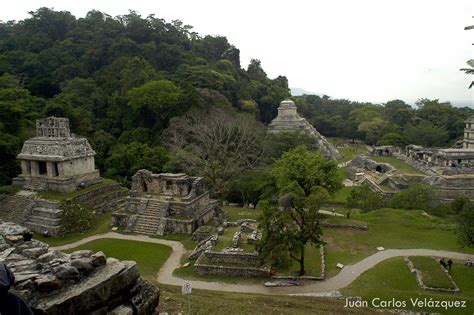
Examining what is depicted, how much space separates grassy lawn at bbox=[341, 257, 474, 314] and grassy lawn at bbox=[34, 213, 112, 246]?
16857mm

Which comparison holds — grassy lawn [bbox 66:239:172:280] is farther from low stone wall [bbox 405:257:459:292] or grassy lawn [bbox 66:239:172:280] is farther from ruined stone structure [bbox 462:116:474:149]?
ruined stone structure [bbox 462:116:474:149]

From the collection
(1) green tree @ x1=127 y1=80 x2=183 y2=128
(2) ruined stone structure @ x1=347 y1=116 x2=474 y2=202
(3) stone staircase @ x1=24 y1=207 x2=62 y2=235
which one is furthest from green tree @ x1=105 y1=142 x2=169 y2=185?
(2) ruined stone structure @ x1=347 y1=116 x2=474 y2=202

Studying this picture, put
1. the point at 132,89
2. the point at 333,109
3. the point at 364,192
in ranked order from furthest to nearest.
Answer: the point at 333,109, the point at 132,89, the point at 364,192

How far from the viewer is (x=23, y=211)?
2672cm

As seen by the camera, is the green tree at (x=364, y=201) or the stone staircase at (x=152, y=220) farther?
the green tree at (x=364, y=201)

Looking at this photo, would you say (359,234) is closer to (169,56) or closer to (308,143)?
(308,143)

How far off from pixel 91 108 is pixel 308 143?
29031mm

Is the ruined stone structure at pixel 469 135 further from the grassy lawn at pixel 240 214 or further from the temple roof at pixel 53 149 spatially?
the temple roof at pixel 53 149

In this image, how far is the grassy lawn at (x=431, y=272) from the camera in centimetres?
1640

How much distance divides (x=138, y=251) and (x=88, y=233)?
5.58m

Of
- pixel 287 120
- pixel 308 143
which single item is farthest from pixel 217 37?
pixel 308 143

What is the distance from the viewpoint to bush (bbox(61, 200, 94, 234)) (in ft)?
84.4

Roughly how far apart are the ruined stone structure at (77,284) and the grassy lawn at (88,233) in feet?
55.5

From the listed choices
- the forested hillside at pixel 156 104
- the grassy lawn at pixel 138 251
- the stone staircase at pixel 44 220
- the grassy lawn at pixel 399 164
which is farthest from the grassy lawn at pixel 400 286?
the grassy lawn at pixel 399 164
